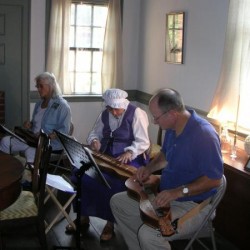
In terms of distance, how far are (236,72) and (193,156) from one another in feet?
4.87

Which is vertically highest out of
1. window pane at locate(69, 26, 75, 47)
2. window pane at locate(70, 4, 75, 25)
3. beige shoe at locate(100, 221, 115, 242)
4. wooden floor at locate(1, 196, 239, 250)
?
window pane at locate(70, 4, 75, 25)

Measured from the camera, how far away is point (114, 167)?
10.6ft

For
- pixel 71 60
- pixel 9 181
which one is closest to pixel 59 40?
pixel 71 60

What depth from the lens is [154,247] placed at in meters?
A: 2.49

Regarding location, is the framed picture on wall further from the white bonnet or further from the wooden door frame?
the wooden door frame

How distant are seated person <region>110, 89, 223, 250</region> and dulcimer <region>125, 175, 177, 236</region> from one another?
0.05 metres

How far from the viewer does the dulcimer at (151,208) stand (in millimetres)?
2408

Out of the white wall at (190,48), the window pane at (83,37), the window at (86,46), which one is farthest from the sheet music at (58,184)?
the window pane at (83,37)

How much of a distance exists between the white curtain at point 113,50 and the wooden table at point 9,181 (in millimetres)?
3218

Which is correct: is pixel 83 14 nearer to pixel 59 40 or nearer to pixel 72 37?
pixel 72 37

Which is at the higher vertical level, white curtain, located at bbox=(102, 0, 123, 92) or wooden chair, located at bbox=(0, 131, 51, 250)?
white curtain, located at bbox=(102, 0, 123, 92)

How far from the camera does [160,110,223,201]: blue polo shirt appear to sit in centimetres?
251

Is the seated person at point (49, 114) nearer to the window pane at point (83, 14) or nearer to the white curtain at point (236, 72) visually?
the white curtain at point (236, 72)

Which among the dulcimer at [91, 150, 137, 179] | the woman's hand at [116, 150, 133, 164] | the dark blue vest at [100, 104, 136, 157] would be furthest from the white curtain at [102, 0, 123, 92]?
the dulcimer at [91, 150, 137, 179]
